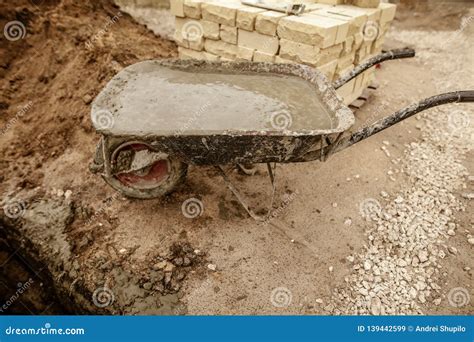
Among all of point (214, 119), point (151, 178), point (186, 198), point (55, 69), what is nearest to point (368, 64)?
point (214, 119)

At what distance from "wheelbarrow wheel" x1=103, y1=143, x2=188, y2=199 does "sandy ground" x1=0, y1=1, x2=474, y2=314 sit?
0.33m

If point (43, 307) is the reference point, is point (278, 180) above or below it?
above

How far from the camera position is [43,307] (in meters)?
3.62

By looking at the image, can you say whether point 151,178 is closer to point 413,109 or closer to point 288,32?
point 288,32

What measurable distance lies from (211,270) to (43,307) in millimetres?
1934

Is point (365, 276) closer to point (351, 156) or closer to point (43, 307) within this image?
point (351, 156)

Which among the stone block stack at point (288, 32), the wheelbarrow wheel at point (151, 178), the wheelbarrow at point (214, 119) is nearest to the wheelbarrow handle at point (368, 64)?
the wheelbarrow at point (214, 119)

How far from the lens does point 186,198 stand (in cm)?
358

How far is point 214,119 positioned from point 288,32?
1565 mm

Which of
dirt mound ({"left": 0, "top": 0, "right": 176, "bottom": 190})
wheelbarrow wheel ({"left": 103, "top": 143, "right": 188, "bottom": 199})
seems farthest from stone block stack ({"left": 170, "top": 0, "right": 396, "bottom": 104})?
wheelbarrow wheel ({"left": 103, "top": 143, "right": 188, "bottom": 199})

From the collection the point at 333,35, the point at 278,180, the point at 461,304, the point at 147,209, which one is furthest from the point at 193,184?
the point at 461,304

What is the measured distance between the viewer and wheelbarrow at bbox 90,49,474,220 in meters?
2.65

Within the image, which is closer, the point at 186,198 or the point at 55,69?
the point at 186,198

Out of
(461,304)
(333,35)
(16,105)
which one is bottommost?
(461,304)
